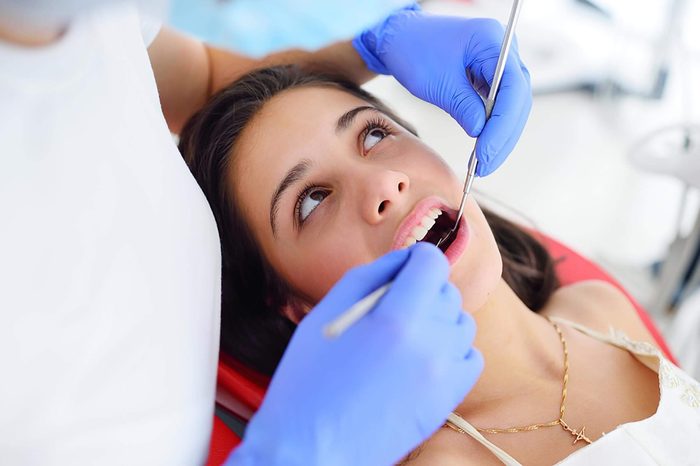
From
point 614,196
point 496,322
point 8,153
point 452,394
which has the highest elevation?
point 8,153

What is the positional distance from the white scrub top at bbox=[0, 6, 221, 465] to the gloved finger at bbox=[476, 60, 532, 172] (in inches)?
17.8

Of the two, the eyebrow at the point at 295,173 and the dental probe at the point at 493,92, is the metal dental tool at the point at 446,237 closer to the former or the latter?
the dental probe at the point at 493,92

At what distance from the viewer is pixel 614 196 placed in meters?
2.44

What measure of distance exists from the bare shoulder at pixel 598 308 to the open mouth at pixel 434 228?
A: 0.42 metres

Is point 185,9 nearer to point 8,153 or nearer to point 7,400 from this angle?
point 8,153

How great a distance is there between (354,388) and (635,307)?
3.12ft

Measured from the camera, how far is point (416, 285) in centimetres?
76

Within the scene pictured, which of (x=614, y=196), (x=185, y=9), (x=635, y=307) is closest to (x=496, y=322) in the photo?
(x=635, y=307)

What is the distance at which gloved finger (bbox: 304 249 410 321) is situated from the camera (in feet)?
2.51

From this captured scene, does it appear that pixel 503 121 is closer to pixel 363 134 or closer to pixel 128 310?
pixel 363 134

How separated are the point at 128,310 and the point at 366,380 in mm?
277

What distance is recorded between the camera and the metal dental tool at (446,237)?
0.61 m

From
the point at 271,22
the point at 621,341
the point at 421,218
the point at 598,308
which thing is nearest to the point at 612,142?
the point at 598,308

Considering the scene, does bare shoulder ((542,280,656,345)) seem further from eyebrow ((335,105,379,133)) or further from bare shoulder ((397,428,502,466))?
eyebrow ((335,105,379,133))
